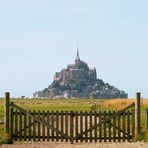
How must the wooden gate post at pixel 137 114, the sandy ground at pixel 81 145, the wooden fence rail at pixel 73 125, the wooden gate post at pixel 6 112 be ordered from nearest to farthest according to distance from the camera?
1. the sandy ground at pixel 81 145
2. the wooden fence rail at pixel 73 125
3. the wooden gate post at pixel 137 114
4. the wooden gate post at pixel 6 112

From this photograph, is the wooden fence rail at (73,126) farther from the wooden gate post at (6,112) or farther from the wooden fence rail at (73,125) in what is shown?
the wooden gate post at (6,112)

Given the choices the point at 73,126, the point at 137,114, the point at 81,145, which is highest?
the point at 137,114

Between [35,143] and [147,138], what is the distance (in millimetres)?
4884

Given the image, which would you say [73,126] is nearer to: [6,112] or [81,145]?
[81,145]

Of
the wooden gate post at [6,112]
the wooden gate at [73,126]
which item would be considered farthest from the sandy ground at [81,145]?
the wooden gate post at [6,112]

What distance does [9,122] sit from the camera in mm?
24766

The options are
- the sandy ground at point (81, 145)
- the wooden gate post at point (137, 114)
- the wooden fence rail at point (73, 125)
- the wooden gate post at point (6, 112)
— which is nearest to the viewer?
the sandy ground at point (81, 145)

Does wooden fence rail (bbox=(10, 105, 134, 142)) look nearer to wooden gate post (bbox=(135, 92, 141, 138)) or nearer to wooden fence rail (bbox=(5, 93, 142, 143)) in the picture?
wooden fence rail (bbox=(5, 93, 142, 143))

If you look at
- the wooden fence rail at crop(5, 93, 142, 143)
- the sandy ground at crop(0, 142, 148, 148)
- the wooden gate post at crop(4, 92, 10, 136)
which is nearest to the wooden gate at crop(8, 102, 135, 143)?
the wooden fence rail at crop(5, 93, 142, 143)

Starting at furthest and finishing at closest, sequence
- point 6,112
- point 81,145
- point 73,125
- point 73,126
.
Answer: point 6,112, point 73,126, point 73,125, point 81,145

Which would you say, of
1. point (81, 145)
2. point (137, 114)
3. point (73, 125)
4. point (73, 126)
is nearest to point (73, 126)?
point (73, 126)

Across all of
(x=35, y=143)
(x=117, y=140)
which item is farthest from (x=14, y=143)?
(x=117, y=140)

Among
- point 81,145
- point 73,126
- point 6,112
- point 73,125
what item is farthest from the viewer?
point 6,112

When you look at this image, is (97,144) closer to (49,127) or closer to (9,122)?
Result: (49,127)
